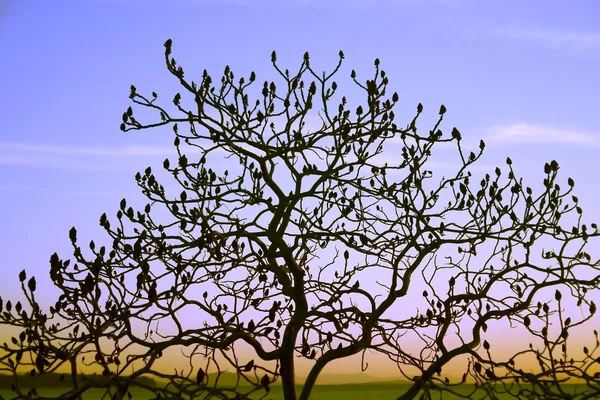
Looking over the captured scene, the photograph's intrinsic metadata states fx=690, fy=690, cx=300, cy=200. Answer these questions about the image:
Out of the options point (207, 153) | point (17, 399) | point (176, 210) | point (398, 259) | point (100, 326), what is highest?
point (207, 153)

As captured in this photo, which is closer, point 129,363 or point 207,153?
point 129,363

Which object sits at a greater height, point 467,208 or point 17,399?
point 467,208

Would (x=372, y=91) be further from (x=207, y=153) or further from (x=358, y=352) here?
(x=358, y=352)

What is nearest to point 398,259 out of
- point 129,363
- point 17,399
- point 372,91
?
point 372,91

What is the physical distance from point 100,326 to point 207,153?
2198mm

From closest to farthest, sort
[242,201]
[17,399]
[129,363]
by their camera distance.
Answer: [17,399], [129,363], [242,201]

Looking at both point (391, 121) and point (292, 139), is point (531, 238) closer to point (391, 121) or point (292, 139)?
point (391, 121)

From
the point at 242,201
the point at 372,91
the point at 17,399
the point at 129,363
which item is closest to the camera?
the point at 17,399

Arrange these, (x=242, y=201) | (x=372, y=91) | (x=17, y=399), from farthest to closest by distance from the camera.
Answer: (x=242, y=201), (x=372, y=91), (x=17, y=399)

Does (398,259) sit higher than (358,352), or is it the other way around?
(398,259)

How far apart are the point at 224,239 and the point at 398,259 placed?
5.95ft

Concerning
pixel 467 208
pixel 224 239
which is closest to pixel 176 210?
pixel 224 239

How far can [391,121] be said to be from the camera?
6820 mm

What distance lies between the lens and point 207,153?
6973 millimetres
